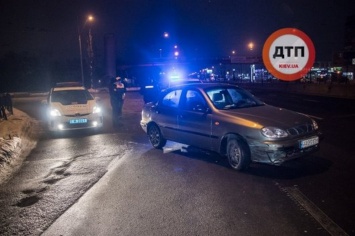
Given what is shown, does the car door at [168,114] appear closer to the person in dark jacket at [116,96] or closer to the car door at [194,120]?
the car door at [194,120]

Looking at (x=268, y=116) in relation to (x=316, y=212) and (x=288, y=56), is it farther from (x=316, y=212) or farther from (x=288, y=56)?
(x=288, y=56)

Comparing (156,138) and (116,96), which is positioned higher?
(116,96)

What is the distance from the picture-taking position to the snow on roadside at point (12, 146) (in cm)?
724

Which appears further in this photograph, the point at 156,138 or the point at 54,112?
the point at 54,112

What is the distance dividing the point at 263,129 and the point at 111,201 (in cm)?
295

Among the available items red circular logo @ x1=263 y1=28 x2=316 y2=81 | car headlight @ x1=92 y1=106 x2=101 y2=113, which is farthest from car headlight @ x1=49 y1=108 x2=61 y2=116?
red circular logo @ x1=263 y1=28 x2=316 y2=81

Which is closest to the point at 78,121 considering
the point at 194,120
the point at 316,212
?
the point at 194,120

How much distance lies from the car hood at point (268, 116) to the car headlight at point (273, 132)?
0.28 feet

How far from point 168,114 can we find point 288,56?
165 feet

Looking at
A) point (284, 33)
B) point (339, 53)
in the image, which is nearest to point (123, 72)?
point (284, 33)

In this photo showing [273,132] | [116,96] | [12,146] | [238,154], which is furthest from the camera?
[116,96]

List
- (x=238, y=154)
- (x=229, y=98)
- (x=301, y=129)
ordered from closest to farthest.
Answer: (x=301, y=129), (x=238, y=154), (x=229, y=98)

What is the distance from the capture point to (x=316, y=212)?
14.5ft

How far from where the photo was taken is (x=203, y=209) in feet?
15.5
